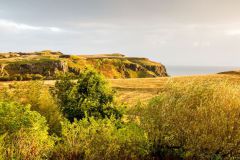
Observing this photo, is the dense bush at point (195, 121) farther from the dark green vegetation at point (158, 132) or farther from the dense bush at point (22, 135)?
the dense bush at point (22, 135)

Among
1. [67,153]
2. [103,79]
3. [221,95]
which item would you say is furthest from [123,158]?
[103,79]

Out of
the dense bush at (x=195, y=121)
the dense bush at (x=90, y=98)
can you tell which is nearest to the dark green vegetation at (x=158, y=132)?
the dense bush at (x=195, y=121)

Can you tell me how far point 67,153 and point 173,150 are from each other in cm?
828

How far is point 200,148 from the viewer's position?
93.8 feet

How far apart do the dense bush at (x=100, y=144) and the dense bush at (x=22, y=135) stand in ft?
4.40

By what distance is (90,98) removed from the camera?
40719 millimetres

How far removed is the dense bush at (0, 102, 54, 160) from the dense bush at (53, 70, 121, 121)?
9193mm

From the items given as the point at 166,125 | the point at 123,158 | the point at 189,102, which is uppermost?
the point at 189,102

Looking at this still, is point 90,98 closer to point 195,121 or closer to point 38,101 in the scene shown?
point 38,101

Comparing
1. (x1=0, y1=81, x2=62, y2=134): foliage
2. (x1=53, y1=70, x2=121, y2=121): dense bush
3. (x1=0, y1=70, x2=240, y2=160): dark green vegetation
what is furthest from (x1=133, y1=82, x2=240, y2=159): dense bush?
(x1=0, y1=81, x2=62, y2=134): foliage

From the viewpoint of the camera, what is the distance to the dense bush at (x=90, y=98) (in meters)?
40.6

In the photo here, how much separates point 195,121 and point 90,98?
14684mm

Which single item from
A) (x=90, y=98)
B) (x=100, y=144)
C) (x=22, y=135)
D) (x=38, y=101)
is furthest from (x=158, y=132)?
(x=38, y=101)

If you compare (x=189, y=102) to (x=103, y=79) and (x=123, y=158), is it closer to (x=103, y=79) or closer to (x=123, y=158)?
(x=123, y=158)
